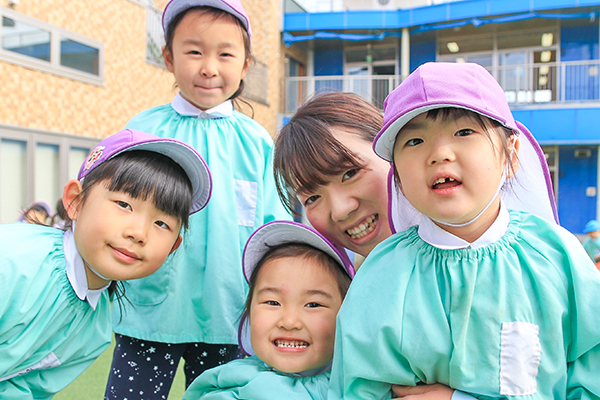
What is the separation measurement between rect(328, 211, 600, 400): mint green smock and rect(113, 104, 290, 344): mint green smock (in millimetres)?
808

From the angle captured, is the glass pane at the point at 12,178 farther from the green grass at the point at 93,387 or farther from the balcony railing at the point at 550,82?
the balcony railing at the point at 550,82

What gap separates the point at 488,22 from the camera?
13.1 m

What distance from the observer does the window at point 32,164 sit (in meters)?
7.00

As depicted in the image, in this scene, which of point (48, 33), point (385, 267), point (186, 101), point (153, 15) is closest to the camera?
point (385, 267)

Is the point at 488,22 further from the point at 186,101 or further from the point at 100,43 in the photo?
the point at 186,101

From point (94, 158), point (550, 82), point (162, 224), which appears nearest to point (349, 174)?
point (162, 224)

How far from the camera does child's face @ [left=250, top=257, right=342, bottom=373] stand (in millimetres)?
1622

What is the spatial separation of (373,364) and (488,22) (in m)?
13.7

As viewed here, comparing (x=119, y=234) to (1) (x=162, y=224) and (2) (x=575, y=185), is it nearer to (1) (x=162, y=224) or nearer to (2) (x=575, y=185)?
(1) (x=162, y=224)

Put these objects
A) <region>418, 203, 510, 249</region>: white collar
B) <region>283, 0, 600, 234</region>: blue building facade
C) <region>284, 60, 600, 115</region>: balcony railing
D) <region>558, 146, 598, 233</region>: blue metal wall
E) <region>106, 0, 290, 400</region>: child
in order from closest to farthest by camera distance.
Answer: <region>418, 203, 510, 249</region>: white collar → <region>106, 0, 290, 400</region>: child → <region>283, 0, 600, 234</region>: blue building facade → <region>284, 60, 600, 115</region>: balcony railing → <region>558, 146, 598, 233</region>: blue metal wall

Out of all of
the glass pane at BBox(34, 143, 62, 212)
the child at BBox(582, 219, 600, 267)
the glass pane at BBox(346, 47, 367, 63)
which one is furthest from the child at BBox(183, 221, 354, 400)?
the glass pane at BBox(346, 47, 367, 63)

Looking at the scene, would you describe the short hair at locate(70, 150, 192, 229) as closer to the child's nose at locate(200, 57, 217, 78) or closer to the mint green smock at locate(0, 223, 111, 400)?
the mint green smock at locate(0, 223, 111, 400)

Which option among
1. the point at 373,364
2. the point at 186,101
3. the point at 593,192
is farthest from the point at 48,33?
the point at 593,192

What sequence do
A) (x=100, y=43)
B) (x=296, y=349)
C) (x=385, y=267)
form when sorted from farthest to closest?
(x=100, y=43), (x=296, y=349), (x=385, y=267)
